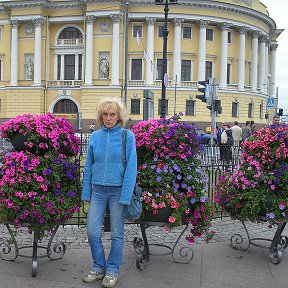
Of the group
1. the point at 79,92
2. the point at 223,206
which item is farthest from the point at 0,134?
the point at 79,92

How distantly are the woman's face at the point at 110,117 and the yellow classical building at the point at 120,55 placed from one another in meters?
42.7

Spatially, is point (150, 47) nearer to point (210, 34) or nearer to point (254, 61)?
point (210, 34)

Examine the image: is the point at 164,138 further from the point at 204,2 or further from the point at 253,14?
the point at 253,14

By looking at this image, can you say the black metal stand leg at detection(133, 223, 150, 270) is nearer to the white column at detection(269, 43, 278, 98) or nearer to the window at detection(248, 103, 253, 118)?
the window at detection(248, 103, 253, 118)

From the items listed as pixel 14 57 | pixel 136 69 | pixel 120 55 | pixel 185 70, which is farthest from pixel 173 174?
pixel 14 57

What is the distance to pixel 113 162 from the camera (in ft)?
15.0

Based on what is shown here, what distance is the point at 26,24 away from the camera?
51.8m

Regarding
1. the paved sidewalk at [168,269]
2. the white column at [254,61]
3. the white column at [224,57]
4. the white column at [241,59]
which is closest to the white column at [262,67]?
the white column at [254,61]

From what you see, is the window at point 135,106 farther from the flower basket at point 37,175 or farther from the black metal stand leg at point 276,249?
the flower basket at point 37,175

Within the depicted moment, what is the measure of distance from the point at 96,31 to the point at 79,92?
295 inches

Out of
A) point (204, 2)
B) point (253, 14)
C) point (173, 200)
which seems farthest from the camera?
point (253, 14)

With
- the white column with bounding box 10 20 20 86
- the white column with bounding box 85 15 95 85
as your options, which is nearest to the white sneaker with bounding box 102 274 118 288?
the white column with bounding box 85 15 95 85

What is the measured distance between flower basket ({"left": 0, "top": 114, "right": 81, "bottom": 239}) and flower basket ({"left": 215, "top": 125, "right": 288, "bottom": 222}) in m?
2.23

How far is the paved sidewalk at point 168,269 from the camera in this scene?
4777 mm
